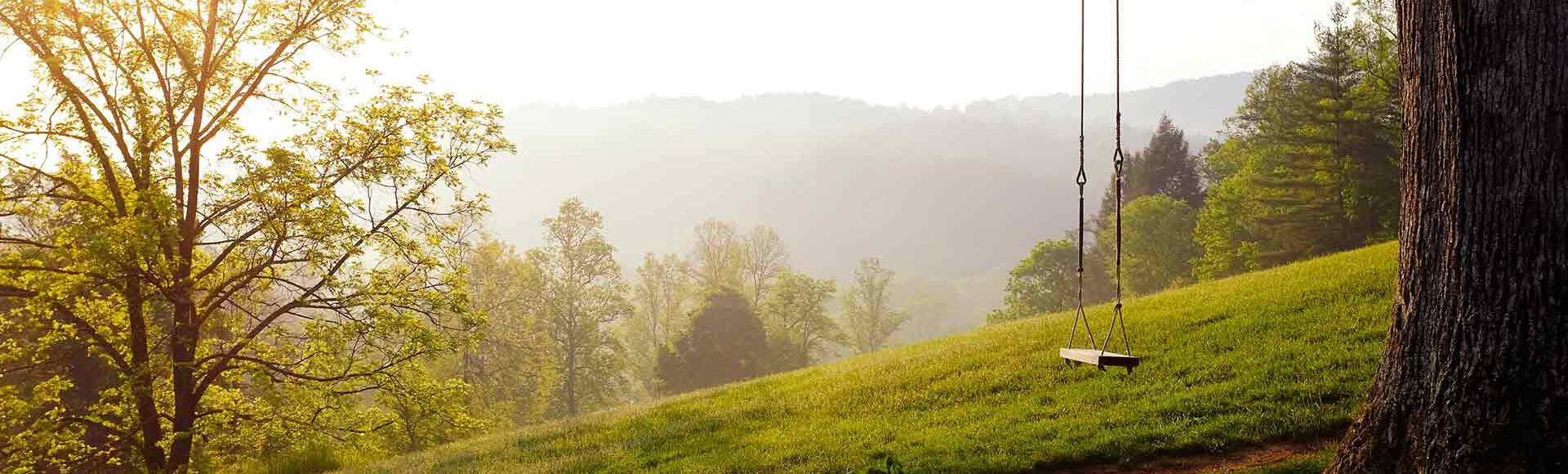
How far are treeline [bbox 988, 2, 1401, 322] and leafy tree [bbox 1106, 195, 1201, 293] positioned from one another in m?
0.08

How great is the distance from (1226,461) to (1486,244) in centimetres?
371

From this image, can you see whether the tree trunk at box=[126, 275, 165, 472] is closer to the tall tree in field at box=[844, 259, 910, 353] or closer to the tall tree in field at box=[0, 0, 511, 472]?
the tall tree in field at box=[0, 0, 511, 472]

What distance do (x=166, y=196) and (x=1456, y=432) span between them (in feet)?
55.2

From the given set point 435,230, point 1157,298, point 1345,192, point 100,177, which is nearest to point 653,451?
point 435,230

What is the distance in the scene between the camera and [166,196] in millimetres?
13555

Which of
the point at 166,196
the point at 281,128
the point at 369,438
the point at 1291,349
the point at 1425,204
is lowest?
the point at 369,438

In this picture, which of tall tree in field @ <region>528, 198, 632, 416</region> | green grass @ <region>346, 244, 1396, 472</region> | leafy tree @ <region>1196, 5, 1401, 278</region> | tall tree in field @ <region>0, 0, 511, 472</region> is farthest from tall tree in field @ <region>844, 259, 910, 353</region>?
tall tree in field @ <region>0, 0, 511, 472</region>

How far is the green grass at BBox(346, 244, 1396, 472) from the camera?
930cm

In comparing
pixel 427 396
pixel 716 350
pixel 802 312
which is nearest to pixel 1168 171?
pixel 802 312

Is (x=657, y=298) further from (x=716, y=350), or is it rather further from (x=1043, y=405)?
(x=1043, y=405)

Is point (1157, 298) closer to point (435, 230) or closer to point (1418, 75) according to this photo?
point (1418, 75)

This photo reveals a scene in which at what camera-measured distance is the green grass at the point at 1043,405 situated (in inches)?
366

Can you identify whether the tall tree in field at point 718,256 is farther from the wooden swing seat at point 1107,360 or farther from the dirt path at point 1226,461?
the dirt path at point 1226,461

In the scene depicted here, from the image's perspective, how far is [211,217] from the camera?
16.0 meters
